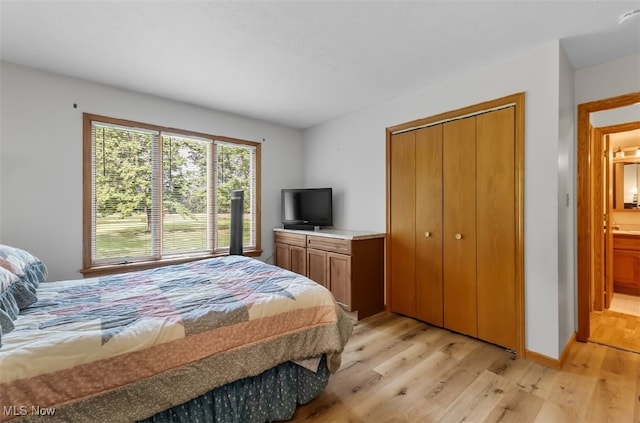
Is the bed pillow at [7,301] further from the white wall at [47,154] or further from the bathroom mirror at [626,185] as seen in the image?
the bathroom mirror at [626,185]

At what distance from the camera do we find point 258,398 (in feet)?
5.09

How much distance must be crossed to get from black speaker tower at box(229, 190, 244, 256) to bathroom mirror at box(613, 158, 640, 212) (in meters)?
5.50

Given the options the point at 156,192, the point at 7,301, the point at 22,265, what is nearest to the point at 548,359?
the point at 7,301

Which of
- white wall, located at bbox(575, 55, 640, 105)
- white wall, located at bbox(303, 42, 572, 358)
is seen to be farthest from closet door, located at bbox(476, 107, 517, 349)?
white wall, located at bbox(575, 55, 640, 105)

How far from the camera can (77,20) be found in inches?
74.2

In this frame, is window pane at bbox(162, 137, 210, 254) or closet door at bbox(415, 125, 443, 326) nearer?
closet door at bbox(415, 125, 443, 326)

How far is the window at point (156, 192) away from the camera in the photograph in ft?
9.51

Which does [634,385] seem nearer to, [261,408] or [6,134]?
[261,408]

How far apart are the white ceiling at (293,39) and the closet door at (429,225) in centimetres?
64

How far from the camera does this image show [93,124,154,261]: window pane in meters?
2.92

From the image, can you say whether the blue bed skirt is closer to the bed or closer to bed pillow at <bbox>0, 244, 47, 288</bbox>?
the bed

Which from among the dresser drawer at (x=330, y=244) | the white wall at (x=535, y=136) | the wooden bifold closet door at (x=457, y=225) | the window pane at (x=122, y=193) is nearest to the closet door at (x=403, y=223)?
the wooden bifold closet door at (x=457, y=225)

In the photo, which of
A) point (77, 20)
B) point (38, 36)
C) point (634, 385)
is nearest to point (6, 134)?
point (38, 36)

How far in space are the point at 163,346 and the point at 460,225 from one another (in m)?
2.49
